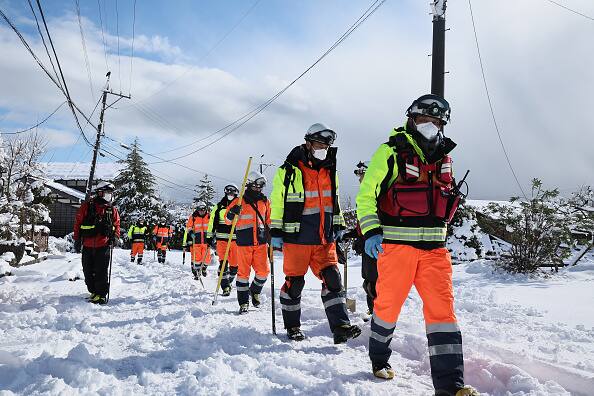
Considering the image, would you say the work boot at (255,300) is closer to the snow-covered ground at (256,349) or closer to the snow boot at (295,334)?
the snow-covered ground at (256,349)

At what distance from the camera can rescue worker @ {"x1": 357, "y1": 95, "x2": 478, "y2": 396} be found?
3.15 metres

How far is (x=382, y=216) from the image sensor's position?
3.48 meters

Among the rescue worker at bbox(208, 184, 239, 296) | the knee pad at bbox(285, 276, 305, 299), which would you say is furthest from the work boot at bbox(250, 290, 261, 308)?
the knee pad at bbox(285, 276, 305, 299)

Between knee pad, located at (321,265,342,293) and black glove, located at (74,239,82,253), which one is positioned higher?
black glove, located at (74,239,82,253)

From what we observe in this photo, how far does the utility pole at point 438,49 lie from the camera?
7414mm

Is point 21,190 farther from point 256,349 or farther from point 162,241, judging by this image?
point 256,349

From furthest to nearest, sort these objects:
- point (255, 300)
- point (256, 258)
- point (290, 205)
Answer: point (255, 300) < point (256, 258) < point (290, 205)

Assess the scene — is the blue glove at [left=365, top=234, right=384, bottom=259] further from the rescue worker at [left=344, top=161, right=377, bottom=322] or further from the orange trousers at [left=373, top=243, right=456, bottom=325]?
the rescue worker at [left=344, top=161, right=377, bottom=322]

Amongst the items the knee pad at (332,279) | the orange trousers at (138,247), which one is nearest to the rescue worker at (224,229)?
the knee pad at (332,279)

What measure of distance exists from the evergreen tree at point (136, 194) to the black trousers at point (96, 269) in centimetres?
3585

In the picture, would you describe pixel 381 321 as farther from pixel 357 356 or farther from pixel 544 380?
pixel 544 380

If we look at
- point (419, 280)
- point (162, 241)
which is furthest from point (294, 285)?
point (162, 241)

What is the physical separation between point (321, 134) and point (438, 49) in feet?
13.5

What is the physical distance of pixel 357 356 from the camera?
412cm
